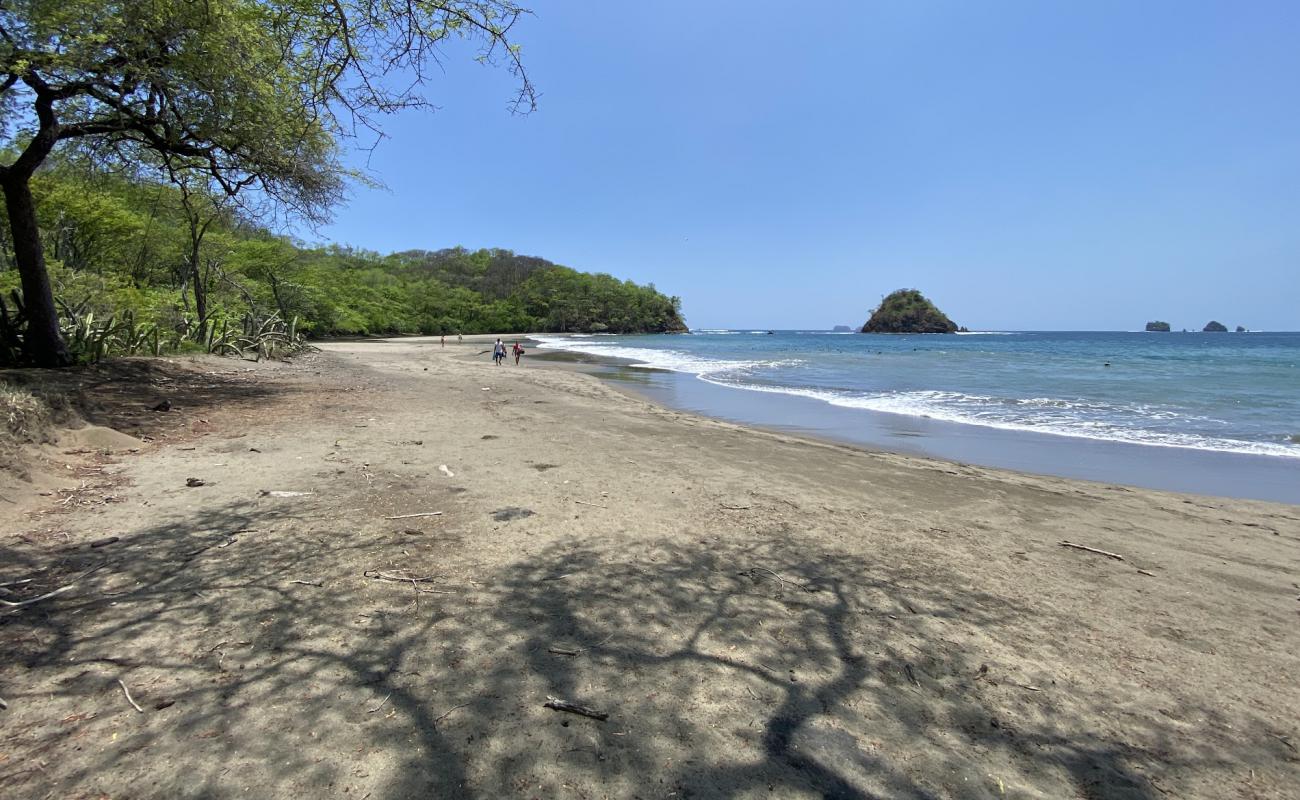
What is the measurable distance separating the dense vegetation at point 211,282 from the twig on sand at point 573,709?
34.9 ft

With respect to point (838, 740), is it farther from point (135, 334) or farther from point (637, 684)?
point (135, 334)

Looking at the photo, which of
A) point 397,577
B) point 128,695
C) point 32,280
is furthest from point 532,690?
point 32,280

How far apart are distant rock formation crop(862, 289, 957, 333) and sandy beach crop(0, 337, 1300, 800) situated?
429 feet

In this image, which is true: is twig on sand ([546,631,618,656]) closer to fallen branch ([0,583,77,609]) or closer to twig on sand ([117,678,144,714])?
twig on sand ([117,678,144,714])

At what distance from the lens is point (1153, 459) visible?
29.0 ft

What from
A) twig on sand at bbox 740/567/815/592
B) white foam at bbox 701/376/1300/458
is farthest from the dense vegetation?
white foam at bbox 701/376/1300/458

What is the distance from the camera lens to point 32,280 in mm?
7926

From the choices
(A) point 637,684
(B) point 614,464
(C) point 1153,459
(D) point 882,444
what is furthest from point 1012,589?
(C) point 1153,459

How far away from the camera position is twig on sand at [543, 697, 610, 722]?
87.4 inches

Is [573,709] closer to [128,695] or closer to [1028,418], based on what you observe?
[128,695]

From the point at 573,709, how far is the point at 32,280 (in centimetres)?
1044

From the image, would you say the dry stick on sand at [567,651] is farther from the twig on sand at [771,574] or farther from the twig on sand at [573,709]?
the twig on sand at [771,574]

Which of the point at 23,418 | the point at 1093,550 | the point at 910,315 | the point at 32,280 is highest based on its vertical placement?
the point at 910,315

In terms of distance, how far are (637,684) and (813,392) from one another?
1643cm
